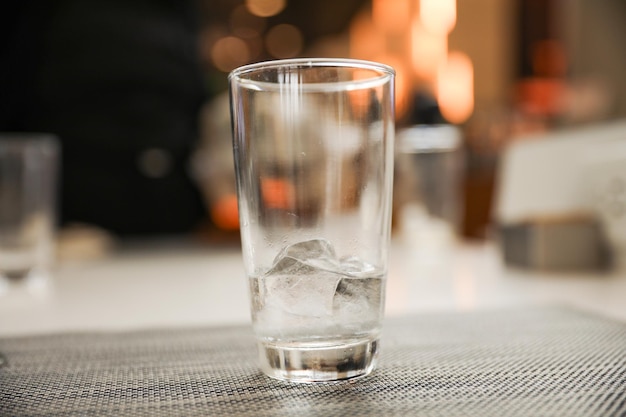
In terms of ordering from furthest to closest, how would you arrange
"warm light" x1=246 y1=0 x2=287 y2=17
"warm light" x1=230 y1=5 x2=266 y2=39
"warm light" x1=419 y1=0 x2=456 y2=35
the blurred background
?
"warm light" x1=230 y1=5 x2=266 y2=39 < "warm light" x1=246 y1=0 x2=287 y2=17 < "warm light" x1=419 y1=0 x2=456 y2=35 < the blurred background

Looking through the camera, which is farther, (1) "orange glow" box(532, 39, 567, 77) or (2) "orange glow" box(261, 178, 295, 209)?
(1) "orange glow" box(532, 39, 567, 77)

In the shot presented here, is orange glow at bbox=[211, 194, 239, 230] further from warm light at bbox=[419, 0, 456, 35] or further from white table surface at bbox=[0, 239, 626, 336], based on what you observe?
warm light at bbox=[419, 0, 456, 35]

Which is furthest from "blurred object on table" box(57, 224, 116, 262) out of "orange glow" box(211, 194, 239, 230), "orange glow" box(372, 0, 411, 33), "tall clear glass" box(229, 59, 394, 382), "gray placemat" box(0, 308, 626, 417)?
"orange glow" box(372, 0, 411, 33)

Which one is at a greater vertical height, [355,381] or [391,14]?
[391,14]

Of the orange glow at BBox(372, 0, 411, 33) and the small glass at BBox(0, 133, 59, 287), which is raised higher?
the orange glow at BBox(372, 0, 411, 33)

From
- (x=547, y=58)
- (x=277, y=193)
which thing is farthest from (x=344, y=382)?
(x=547, y=58)

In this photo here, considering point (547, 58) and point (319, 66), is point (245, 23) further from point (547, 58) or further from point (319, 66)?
point (319, 66)

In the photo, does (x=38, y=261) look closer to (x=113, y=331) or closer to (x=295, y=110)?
(x=113, y=331)

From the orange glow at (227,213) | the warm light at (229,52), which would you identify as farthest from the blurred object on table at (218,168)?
the warm light at (229,52)
